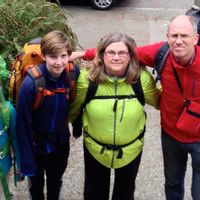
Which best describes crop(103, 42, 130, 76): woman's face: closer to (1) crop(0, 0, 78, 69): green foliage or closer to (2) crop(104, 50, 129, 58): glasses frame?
(2) crop(104, 50, 129, 58): glasses frame

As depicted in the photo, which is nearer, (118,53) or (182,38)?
(182,38)

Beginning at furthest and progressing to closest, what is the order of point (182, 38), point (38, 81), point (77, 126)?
point (77, 126)
point (38, 81)
point (182, 38)

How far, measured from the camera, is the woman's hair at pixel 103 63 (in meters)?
3.24

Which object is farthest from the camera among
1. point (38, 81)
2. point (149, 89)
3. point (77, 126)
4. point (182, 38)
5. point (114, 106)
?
point (77, 126)

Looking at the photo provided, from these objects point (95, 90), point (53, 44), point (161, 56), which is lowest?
point (95, 90)

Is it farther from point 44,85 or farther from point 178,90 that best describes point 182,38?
point 44,85

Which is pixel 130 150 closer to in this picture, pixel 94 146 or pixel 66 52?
pixel 94 146

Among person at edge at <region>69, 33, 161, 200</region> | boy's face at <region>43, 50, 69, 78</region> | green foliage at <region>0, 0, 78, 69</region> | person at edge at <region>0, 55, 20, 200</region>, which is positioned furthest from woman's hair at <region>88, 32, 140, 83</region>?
green foliage at <region>0, 0, 78, 69</region>

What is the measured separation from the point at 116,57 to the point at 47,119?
70cm

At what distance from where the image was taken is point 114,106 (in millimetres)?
3271

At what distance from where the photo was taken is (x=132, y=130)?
340 cm

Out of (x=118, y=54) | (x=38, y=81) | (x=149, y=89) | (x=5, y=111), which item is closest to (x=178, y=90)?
(x=149, y=89)

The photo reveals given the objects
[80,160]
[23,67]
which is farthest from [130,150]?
[80,160]

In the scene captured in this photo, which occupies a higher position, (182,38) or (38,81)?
(182,38)
